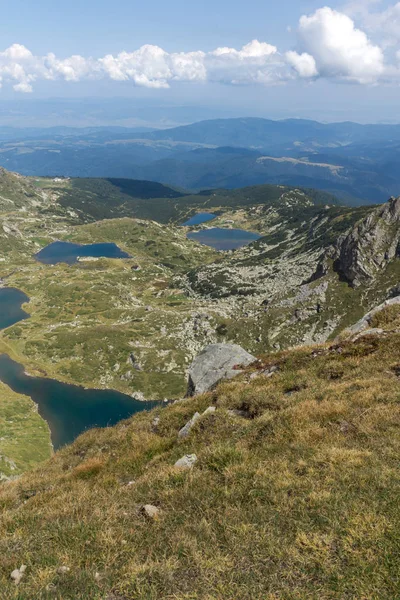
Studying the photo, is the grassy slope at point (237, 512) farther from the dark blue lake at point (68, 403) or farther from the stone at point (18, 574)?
the dark blue lake at point (68, 403)

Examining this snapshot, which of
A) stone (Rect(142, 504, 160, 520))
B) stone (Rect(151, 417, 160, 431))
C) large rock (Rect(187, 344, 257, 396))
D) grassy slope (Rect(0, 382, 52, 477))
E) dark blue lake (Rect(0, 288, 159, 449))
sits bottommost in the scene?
dark blue lake (Rect(0, 288, 159, 449))

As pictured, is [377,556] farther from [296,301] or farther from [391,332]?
[296,301]

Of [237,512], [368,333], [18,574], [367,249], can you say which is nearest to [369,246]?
[367,249]

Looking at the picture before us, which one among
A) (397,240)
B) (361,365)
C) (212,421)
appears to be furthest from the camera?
(397,240)

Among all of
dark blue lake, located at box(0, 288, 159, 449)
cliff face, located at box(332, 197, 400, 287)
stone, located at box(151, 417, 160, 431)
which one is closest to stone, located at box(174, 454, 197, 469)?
stone, located at box(151, 417, 160, 431)

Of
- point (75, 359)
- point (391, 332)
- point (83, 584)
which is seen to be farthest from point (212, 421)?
point (75, 359)

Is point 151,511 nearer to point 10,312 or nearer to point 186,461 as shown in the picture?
point 186,461

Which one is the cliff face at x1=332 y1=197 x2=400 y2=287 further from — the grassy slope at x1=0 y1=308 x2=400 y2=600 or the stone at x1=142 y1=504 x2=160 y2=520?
the stone at x1=142 y1=504 x2=160 y2=520
